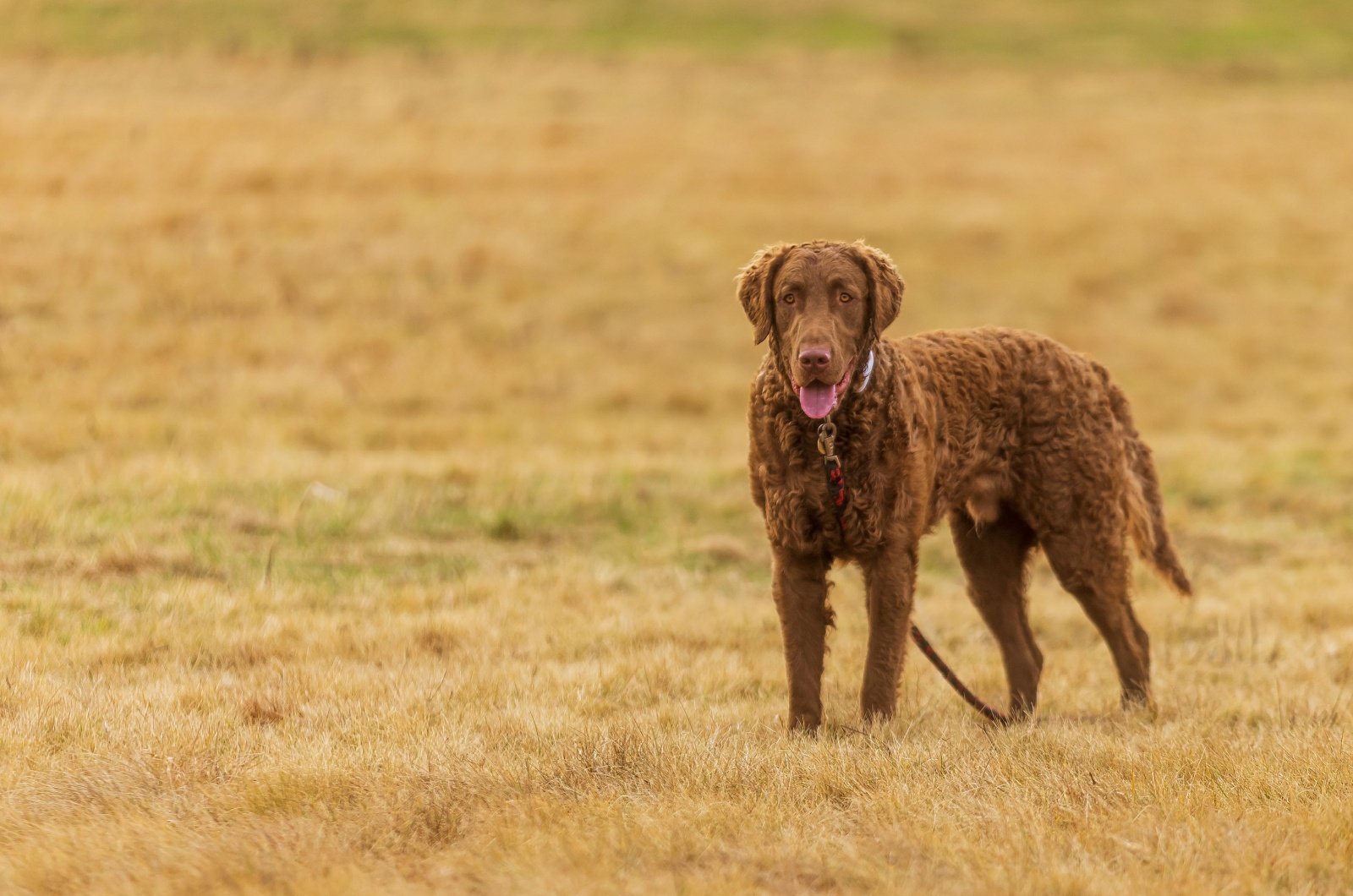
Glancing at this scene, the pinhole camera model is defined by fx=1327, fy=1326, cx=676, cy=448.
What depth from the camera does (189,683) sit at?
5301 mm

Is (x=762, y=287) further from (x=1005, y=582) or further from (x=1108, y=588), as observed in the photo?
(x=1108, y=588)

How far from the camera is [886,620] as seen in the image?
16.6 ft

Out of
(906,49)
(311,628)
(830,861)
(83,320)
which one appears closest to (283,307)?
(83,320)

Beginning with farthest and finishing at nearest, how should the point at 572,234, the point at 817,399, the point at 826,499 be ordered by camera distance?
the point at 572,234 < the point at 826,499 < the point at 817,399

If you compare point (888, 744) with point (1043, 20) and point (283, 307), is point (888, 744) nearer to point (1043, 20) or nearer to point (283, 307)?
point (283, 307)

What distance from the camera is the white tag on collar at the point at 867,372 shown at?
16.3ft

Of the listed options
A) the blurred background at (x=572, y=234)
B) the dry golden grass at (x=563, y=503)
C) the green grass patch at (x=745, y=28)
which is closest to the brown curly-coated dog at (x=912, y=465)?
the dry golden grass at (x=563, y=503)

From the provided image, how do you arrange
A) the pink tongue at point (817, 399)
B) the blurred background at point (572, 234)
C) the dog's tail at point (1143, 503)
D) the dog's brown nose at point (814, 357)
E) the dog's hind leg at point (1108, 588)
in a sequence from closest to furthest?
the dog's brown nose at point (814, 357) < the pink tongue at point (817, 399) < the dog's hind leg at point (1108, 588) < the dog's tail at point (1143, 503) < the blurred background at point (572, 234)

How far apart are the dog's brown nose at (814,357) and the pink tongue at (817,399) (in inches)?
4.4

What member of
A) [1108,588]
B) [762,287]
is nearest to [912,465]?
[762,287]

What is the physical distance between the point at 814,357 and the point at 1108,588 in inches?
88.9

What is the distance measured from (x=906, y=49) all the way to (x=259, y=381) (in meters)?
34.1

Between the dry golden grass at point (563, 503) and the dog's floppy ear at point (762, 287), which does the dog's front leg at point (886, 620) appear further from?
the dog's floppy ear at point (762, 287)

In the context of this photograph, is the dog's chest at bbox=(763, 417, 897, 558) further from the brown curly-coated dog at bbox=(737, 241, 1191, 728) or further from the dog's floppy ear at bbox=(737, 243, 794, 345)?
the dog's floppy ear at bbox=(737, 243, 794, 345)
